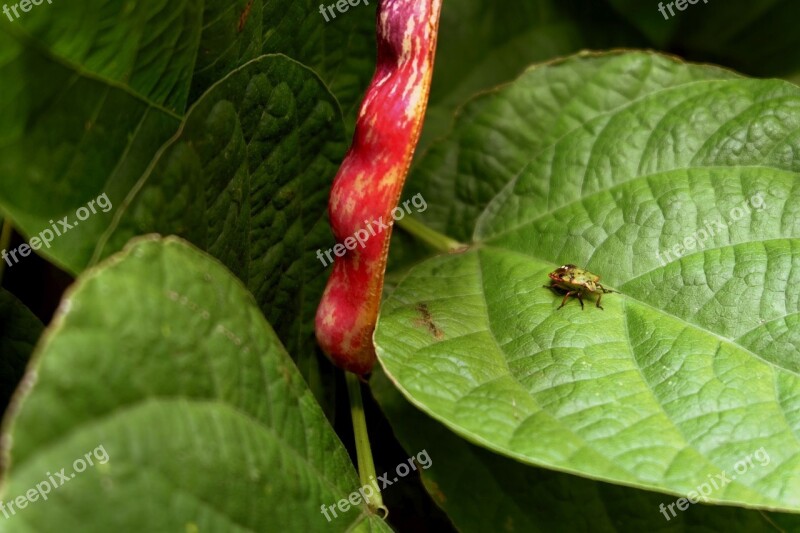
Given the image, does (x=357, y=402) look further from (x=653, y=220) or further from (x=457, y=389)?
(x=653, y=220)

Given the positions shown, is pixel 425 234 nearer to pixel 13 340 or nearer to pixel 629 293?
pixel 629 293

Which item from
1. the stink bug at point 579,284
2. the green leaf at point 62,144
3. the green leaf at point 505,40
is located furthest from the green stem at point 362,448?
the green leaf at point 505,40

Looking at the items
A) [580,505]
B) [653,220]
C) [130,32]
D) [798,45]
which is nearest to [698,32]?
[798,45]

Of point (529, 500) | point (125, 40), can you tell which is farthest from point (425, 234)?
point (125, 40)

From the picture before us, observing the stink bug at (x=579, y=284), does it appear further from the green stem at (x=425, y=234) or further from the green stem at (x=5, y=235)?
the green stem at (x=5, y=235)

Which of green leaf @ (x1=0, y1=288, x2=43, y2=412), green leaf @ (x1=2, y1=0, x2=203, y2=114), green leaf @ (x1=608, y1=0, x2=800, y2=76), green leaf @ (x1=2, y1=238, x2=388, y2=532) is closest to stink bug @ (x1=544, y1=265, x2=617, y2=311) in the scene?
green leaf @ (x1=2, y1=238, x2=388, y2=532)
